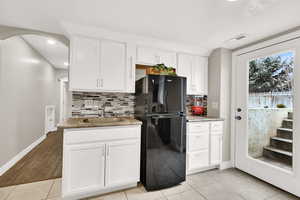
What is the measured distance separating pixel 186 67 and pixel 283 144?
186 cm

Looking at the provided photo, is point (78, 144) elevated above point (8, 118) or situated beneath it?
situated beneath

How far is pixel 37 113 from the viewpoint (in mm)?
3734

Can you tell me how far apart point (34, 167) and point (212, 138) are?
10.3 feet

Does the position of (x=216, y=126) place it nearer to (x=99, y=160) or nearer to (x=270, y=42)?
(x=270, y=42)

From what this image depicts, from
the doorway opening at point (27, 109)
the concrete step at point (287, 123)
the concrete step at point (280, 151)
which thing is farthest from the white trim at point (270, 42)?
the doorway opening at point (27, 109)

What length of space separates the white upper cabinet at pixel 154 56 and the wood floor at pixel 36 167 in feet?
7.52

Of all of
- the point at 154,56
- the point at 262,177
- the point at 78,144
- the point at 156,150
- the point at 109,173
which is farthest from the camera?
the point at 154,56

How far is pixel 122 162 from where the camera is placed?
1.92 metres

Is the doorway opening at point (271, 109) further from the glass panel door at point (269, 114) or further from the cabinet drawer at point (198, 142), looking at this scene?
the cabinet drawer at point (198, 142)

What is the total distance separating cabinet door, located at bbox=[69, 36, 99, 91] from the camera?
2.01m

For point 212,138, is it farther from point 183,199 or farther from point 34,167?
point 34,167

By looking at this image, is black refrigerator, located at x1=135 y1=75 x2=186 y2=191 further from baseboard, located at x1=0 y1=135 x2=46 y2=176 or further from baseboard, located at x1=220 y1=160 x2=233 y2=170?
baseboard, located at x1=0 y1=135 x2=46 y2=176

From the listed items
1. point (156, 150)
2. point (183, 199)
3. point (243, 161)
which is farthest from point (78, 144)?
point (243, 161)

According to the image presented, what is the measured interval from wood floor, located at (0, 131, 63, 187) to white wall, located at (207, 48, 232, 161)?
2.90 m
